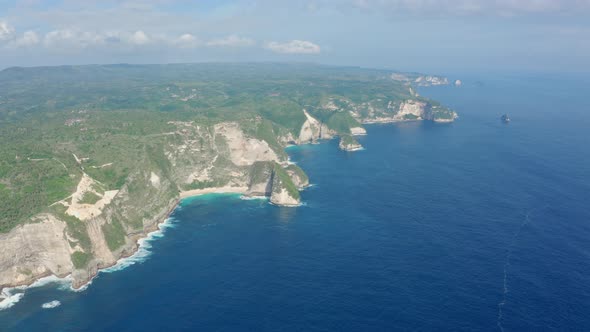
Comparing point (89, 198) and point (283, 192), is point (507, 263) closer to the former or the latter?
point (283, 192)

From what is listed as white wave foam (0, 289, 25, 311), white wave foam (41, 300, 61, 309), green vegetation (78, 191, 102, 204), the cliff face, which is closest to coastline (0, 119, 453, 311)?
white wave foam (0, 289, 25, 311)

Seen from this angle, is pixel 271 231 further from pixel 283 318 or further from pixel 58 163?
pixel 58 163

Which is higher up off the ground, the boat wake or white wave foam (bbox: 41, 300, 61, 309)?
the boat wake

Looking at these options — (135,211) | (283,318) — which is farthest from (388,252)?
(135,211)

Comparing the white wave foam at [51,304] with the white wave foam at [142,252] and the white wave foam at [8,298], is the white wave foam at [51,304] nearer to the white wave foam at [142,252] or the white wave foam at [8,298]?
the white wave foam at [8,298]

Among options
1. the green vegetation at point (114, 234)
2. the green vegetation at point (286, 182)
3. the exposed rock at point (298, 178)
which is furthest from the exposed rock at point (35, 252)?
the exposed rock at point (298, 178)

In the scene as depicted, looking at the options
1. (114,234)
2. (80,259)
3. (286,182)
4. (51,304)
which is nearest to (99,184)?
(114,234)

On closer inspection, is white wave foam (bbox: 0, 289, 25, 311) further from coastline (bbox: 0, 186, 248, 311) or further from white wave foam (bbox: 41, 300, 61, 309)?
white wave foam (bbox: 41, 300, 61, 309)
